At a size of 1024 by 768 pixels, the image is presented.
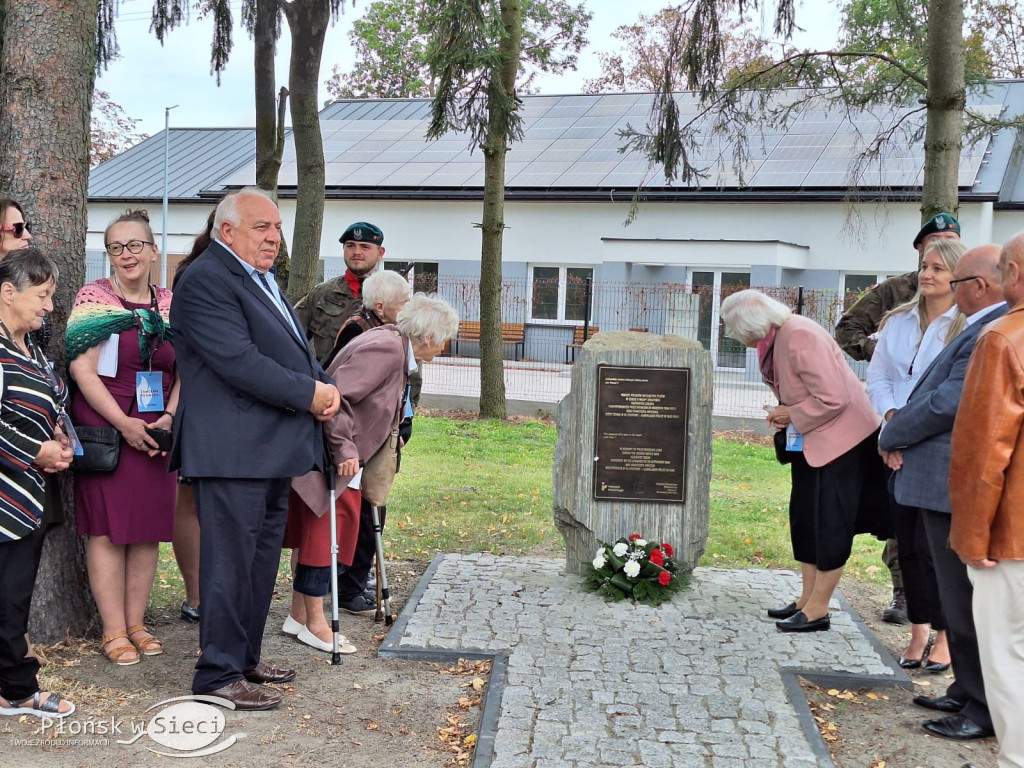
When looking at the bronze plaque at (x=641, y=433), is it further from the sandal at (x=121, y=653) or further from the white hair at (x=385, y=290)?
the sandal at (x=121, y=653)

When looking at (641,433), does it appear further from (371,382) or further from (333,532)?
(333,532)

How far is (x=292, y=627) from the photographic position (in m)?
5.30

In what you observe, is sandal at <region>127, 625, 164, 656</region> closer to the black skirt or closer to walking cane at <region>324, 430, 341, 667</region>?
walking cane at <region>324, 430, 341, 667</region>

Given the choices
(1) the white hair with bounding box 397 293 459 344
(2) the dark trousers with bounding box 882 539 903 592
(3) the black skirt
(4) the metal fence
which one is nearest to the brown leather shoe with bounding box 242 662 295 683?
(1) the white hair with bounding box 397 293 459 344

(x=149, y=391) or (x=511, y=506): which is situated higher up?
(x=149, y=391)

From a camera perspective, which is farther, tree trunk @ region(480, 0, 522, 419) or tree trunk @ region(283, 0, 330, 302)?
tree trunk @ region(480, 0, 522, 419)

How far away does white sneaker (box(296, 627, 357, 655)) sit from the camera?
5.09m

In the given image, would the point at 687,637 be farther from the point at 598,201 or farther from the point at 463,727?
the point at 598,201

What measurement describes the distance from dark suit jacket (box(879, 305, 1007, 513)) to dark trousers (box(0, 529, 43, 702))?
360 centimetres

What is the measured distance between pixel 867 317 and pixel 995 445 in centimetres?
314

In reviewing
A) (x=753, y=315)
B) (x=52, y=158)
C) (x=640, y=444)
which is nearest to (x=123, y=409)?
(x=52, y=158)

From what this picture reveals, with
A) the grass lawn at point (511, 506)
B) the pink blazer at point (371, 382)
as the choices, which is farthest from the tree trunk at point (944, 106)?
the pink blazer at point (371, 382)

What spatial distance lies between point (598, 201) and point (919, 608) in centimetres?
1881

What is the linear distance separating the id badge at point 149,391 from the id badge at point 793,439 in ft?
10.5
